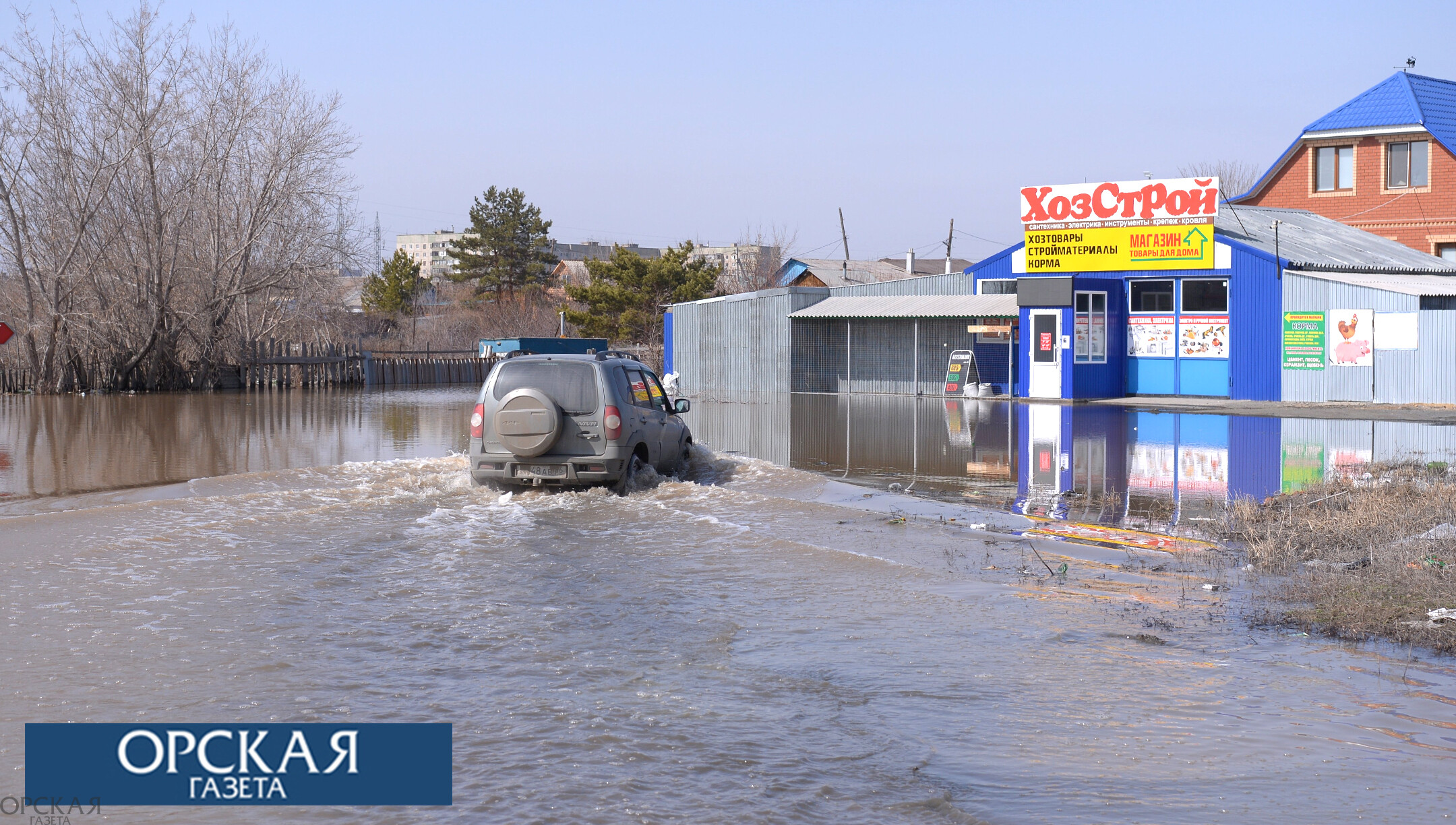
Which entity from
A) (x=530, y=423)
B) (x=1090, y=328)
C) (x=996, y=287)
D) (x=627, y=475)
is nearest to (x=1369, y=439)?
(x=1090, y=328)

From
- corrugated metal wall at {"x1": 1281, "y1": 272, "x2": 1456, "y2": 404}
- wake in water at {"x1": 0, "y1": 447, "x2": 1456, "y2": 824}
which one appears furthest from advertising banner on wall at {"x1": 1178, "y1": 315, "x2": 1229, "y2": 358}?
wake in water at {"x1": 0, "y1": 447, "x2": 1456, "y2": 824}

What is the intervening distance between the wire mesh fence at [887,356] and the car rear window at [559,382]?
23670mm

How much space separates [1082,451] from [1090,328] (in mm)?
13918

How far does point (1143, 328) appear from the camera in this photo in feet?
104

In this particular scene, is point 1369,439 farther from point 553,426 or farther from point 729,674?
point 729,674

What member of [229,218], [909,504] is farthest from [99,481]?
[229,218]

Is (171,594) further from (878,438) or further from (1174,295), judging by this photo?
(1174,295)

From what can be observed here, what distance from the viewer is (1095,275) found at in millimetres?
31875

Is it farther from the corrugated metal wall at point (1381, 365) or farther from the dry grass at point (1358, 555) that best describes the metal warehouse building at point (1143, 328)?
the dry grass at point (1358, 555)

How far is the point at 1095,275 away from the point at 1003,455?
Answer: 15.5 metres

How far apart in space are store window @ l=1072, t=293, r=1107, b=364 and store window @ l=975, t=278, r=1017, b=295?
12.8 feet

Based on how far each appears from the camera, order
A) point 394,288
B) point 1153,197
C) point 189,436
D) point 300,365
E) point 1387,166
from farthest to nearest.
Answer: point 394,288 < point 300,365 < point 1387,166 < point 1153,197 < point 189,436

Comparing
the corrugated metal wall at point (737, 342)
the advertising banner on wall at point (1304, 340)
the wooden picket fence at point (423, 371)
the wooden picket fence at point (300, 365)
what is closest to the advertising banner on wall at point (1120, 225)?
the advertising banner on wall at point (1304, 340)

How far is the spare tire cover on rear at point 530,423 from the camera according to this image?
12.3 m
